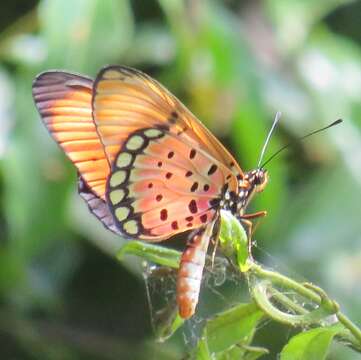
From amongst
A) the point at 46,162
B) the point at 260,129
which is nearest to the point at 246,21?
the point at 260,129

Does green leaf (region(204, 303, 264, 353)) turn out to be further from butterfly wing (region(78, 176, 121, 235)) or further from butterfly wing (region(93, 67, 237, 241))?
butterfly wing (region(78, 176, 121, 235))

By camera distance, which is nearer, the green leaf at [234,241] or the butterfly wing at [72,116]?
the green leaf at [234,241]

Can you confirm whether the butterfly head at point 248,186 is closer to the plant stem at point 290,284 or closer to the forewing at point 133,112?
the forewing at point 133,112

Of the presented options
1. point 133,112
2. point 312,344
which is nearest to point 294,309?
point 312,344

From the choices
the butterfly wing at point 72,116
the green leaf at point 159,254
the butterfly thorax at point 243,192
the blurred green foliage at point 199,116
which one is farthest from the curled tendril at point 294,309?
the blurred green foliage at point 199,116

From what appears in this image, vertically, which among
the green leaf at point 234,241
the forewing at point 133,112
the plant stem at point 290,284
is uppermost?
the forewing at point 133,112
